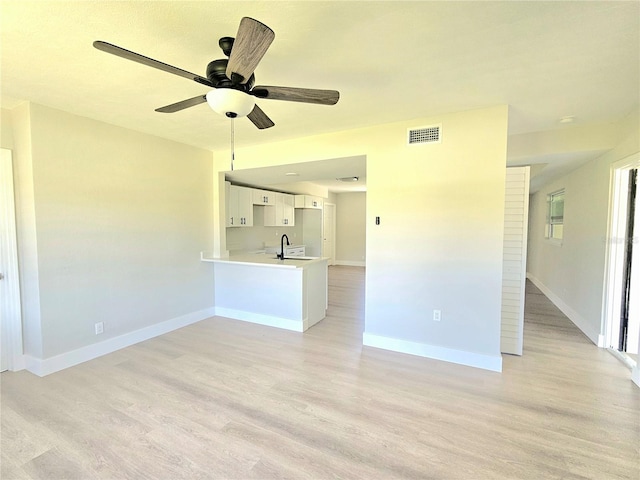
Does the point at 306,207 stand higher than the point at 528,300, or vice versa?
the point at 306,207

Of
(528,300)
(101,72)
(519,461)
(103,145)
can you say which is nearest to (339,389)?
(519,461)

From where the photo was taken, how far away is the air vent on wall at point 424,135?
285 centimetres

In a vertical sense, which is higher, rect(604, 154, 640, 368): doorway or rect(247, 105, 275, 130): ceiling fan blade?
rect(247, 105, 275, 130): ceiling fan blade

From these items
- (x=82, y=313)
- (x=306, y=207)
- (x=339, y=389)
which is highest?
(x=306, y=207)

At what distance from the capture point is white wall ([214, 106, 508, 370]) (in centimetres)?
269

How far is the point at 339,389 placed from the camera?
2430 mm

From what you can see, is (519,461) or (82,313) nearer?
(519,461)

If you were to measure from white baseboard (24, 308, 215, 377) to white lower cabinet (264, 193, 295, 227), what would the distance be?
9.89 feet

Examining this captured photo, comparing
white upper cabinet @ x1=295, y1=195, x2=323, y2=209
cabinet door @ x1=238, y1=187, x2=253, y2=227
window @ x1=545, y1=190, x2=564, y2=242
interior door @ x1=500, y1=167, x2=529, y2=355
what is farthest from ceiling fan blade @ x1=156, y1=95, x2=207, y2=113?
window @ x1=545, y1=190, x2=564, y2=242

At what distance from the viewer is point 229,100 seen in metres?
1.54

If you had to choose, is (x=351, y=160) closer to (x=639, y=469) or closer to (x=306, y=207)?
(x=639, y=469)

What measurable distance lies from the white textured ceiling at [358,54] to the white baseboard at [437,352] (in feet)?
7.71

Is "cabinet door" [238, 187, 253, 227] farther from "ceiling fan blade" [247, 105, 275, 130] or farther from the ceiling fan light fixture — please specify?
the ceiling fan light fixture

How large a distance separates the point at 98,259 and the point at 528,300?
6694 millimetres
